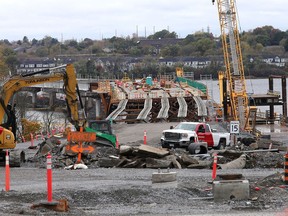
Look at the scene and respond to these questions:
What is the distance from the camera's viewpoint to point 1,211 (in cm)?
1564

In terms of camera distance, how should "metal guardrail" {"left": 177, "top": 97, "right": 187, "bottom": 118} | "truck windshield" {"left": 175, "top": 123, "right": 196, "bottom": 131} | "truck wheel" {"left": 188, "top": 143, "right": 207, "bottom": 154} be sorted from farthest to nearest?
"metal guardrail" {"left": 177, "top": 97, "right": 187, "bottom": 118}
"truck windshield" {"left": 175, "top": 123, "right": 196, "bottom": 131}
"truck wheel" {"left": 188, "top": 143, "right": 207, "bottom": 154}

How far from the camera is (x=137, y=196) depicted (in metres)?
18.5

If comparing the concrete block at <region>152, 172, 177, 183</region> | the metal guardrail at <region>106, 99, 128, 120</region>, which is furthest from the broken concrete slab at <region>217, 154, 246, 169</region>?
the metal guardrail at <region>106, 99, 128, 120</region>

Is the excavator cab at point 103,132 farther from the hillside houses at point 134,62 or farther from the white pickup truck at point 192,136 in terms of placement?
the hillside houses at point 134,62

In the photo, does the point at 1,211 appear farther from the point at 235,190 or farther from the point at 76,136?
the point at 76,136

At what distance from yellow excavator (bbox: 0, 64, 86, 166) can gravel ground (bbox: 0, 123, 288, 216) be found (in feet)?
12.8

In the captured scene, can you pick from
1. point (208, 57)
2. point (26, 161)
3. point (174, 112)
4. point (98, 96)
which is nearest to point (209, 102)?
point (174, 112)

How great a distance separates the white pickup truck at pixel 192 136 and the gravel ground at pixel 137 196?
1488 centimetres

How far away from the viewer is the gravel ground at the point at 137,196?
53.6ft

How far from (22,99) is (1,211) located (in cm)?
6110

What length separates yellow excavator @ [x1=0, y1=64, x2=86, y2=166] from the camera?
27.5m

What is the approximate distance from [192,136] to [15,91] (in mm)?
12143

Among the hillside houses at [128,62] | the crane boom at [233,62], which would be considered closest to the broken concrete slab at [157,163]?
the crane boom at [233,62]

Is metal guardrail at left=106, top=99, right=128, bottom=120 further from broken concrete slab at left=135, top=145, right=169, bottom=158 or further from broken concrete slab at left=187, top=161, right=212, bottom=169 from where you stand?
broken concrete slab at left=187, top=161, right=212, bottom=169
